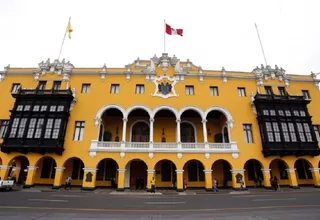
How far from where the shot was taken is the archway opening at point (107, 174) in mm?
23219

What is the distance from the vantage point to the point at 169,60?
2597 cm

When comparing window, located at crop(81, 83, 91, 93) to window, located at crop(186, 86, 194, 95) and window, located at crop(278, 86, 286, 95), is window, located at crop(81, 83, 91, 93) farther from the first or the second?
window, located at crop(278, 86, 286, 95)

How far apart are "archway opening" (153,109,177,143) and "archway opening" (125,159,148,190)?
13.6ft

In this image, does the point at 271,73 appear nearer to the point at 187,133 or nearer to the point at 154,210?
the point at 187,133

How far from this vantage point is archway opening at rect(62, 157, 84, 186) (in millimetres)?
22922

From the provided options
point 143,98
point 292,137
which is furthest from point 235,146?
point 143,98

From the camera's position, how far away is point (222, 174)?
2417 cm

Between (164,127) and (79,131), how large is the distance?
438 inches

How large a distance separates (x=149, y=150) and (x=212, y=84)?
1276 centimetres

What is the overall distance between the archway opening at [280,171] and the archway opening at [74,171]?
25208 millimetres

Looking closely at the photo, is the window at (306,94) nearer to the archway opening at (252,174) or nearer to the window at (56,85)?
the archway opening at (252,174)

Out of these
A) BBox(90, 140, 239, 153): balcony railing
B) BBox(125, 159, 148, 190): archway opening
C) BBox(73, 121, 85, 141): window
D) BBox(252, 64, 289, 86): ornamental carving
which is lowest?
BBox(125, 159, 148, 190): archway opening

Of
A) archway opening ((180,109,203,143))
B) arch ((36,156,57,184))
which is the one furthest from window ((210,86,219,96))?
arch ((36,156,57,184))

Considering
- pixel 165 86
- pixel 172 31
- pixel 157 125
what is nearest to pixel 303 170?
pixel 157 125
